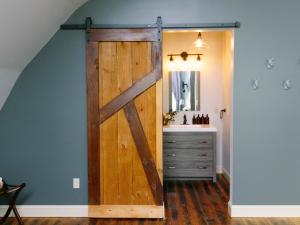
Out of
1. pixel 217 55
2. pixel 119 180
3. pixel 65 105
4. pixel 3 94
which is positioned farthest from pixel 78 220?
pixel 217 55

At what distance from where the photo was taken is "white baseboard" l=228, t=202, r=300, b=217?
395 centimetres

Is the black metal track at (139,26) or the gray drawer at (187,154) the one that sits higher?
the black metal track at (139,26)

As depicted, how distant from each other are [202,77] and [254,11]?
2005 mm

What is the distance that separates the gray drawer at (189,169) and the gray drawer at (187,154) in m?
0.08

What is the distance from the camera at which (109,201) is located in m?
3.98

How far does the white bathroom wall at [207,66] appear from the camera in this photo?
5.67m

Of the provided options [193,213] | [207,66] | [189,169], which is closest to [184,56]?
[207,66]

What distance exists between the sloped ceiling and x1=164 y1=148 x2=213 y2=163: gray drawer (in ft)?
8.11

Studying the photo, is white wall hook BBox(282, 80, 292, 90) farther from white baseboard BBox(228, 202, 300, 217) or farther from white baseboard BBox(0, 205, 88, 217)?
white baseboard BBox(0, 205, 88, 217)

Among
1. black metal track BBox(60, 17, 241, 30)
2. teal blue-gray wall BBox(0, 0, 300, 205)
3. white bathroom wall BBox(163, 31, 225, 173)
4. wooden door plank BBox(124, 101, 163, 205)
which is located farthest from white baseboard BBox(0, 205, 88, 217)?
white bathroom wall BBox(163, 31, 225, 173)

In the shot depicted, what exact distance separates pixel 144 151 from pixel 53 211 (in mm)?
1301

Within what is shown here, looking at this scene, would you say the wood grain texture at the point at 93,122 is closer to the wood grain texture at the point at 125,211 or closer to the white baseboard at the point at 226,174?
the wood grain texture at the point at 125,211

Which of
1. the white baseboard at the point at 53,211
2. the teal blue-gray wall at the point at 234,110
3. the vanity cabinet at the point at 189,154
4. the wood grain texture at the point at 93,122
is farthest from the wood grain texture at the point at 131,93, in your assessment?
the vanity cabinet at the point at 189,154

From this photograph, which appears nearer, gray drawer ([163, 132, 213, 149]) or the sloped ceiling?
the sloped ceiling
